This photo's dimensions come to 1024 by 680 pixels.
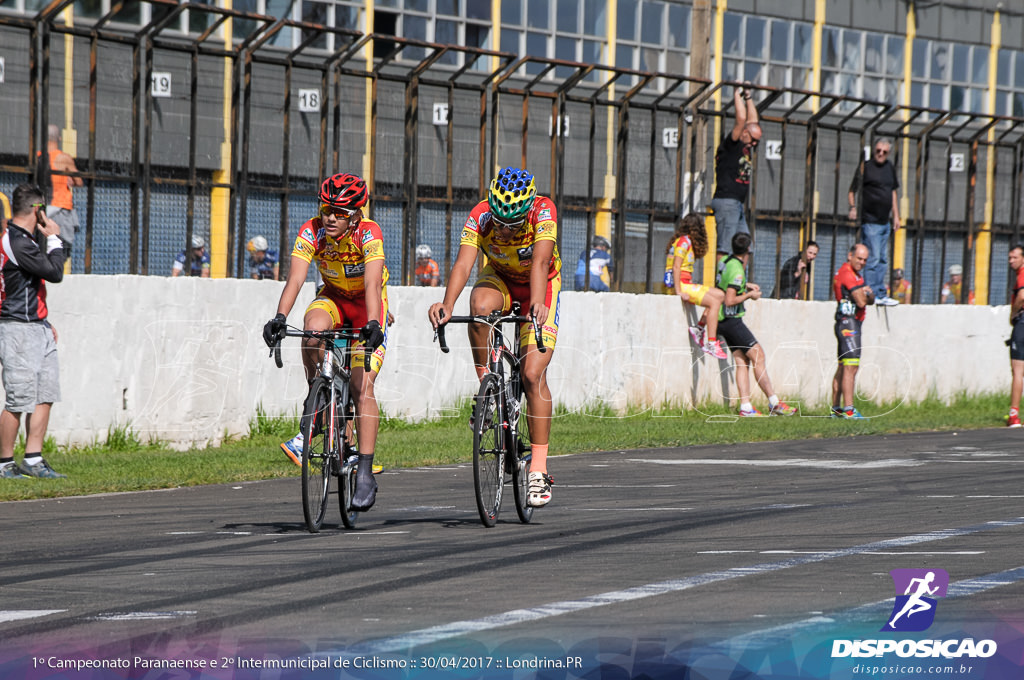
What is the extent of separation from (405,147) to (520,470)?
9350 millimetres

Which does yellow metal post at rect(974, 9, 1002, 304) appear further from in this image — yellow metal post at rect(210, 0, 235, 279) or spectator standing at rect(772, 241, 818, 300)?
yellow metal post at rect(210, 0, 235, 279)

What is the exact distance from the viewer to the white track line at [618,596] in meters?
5.86

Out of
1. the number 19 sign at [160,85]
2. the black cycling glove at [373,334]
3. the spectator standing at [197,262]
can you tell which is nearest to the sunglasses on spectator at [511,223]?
the black cycling glove at [373,334]

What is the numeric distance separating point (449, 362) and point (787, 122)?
7.20m

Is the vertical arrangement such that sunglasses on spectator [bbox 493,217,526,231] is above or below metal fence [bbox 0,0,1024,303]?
below

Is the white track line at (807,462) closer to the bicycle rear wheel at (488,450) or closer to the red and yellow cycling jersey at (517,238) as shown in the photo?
the red and yellow cycling jersey at (517,238)

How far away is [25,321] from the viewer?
40.8 ft

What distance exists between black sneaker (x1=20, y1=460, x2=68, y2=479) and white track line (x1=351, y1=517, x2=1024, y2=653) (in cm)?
632

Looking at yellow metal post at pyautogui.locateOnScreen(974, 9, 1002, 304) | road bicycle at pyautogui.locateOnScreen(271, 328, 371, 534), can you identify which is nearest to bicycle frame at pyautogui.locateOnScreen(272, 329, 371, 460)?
road bicycle at pyautogui.locateOnScreen(271, 328, 371, 534)

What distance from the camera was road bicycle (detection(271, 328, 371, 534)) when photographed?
29.6 ft

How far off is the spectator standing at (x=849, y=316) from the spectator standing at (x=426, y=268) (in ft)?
17.2

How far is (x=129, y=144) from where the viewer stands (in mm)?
15578

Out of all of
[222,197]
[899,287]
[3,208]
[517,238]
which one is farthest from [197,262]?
[899,287]

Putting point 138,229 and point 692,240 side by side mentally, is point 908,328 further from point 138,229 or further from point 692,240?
point 138,229
